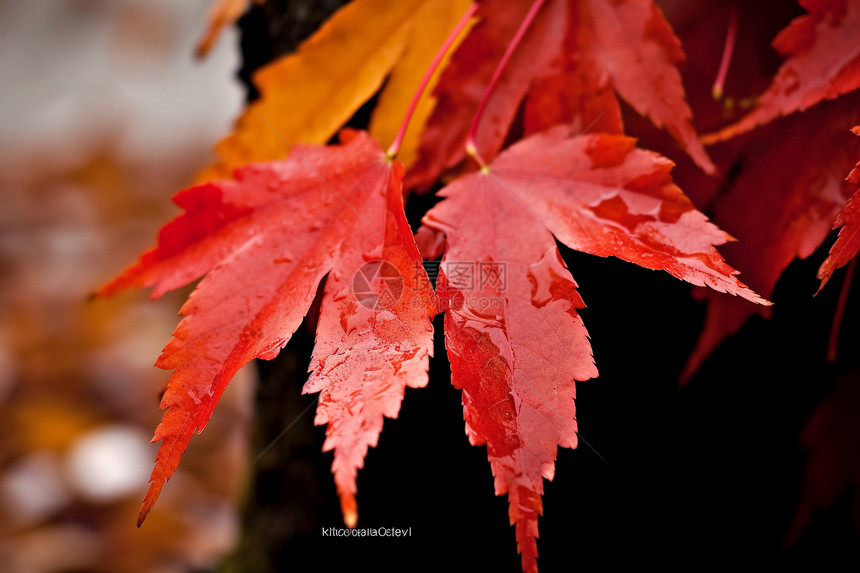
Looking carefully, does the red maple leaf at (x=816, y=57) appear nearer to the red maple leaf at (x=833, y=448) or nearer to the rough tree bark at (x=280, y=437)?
the red maple leaf at (x=833, y=448)

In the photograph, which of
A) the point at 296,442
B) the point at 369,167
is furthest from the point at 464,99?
the point at 296,442

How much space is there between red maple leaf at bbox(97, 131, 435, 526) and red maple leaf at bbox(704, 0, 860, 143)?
0.87 feet

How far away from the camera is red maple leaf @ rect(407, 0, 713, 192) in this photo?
0.38m

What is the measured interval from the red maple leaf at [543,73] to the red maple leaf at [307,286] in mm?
63

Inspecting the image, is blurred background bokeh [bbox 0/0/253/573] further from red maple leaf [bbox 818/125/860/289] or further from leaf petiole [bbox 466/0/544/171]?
red maple leaf [bbox 818/125/860/289]

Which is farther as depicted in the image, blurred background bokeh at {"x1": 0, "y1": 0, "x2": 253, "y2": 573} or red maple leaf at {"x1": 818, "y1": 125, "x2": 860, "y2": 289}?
blurred background bokeh at {"x1": 0, "y1": 0, "x2": 253, "y2": 573}

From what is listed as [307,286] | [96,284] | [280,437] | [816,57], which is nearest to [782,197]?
[816,57]

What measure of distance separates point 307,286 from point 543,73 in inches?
9.6

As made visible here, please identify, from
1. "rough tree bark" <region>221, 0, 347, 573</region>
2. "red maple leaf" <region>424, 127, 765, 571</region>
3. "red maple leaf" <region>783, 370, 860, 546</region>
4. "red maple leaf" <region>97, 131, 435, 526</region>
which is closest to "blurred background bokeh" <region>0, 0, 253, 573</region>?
"rough tree bark" <region>221, 0, 347, 573</region>

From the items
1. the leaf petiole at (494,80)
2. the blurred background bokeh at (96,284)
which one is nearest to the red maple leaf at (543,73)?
the leaf petiole at (494,80)

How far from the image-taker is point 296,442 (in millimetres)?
666

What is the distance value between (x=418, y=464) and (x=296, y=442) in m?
0.19

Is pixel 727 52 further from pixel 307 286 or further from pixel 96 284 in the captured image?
pixel 96 284

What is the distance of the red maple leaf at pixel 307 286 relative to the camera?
277mm
